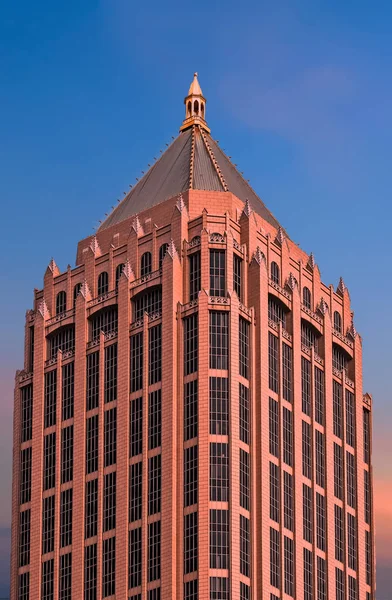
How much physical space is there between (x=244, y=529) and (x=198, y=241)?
31688 mm

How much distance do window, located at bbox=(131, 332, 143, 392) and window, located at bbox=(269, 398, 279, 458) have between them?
46.4 feet

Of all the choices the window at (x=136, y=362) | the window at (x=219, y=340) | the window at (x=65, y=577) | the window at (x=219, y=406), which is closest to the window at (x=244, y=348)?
the window at (x=219, y=340)

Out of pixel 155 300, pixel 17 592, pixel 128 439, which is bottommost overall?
pixel 17 592

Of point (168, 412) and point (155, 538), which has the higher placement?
point (168, 412)

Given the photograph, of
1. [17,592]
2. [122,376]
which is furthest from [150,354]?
[17,592]

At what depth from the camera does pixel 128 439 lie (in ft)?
634

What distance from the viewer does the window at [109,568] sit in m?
190

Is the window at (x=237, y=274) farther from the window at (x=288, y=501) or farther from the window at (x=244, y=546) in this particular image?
the window at (x=244, y=546)

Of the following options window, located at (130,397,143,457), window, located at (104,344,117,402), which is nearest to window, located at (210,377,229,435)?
window, located at (130,397,143,457)

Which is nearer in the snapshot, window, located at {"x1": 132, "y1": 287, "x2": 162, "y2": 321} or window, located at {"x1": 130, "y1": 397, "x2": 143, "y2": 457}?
window, located at {"x1": 130, "y1": 397, "x2": 143, "y2": 457}

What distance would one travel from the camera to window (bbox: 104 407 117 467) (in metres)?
195

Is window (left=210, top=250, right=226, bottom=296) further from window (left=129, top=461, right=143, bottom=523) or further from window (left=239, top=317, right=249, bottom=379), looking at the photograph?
window (left=129, top=461, right=143, bottom=523)

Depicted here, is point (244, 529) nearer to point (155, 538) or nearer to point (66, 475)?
point (155, 538)

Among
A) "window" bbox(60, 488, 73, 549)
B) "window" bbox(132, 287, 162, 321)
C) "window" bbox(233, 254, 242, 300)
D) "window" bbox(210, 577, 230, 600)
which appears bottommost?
"window" bbox(210, 577, 230, 600)
